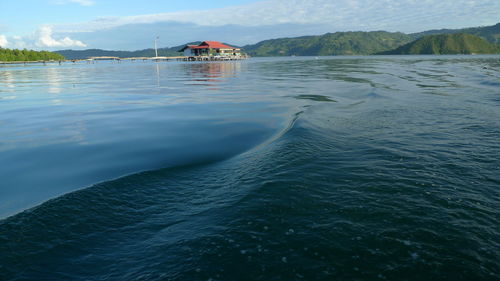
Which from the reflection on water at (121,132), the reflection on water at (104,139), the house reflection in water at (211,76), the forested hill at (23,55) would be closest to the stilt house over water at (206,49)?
the house reflection in water at (211,76)

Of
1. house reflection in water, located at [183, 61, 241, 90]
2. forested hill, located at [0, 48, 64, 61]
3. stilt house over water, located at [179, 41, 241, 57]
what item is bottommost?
house reflection in water, located at [183, 61, 241, 90]

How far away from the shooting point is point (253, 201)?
233 inches

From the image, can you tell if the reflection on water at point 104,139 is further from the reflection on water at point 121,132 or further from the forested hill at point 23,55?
the forested hill at point 23,55

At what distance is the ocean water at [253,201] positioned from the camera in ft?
13.6

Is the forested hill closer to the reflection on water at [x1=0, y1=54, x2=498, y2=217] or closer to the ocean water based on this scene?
the reflection on water at [x1=0, y1=54, x2=498, y2=217]

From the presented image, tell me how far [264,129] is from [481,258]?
8452 mm

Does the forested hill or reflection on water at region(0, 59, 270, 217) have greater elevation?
the forested hill

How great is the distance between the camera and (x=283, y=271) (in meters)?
3.96

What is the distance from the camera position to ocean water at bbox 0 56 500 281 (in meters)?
4.14

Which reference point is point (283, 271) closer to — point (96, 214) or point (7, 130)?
point (96, 214)

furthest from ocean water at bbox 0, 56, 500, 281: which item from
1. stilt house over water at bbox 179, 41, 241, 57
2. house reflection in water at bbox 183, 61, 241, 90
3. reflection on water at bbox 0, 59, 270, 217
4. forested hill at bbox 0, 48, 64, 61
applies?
forested hill at bbox 0, 48, 64, 61

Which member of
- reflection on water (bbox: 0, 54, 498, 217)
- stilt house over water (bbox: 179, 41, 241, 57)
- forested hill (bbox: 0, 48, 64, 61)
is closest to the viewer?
reflection on water (bbox: 0, 54, 498, 217)

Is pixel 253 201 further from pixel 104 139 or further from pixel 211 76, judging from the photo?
pixel 211 76

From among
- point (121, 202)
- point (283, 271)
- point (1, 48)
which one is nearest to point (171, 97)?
point (121, 202)
